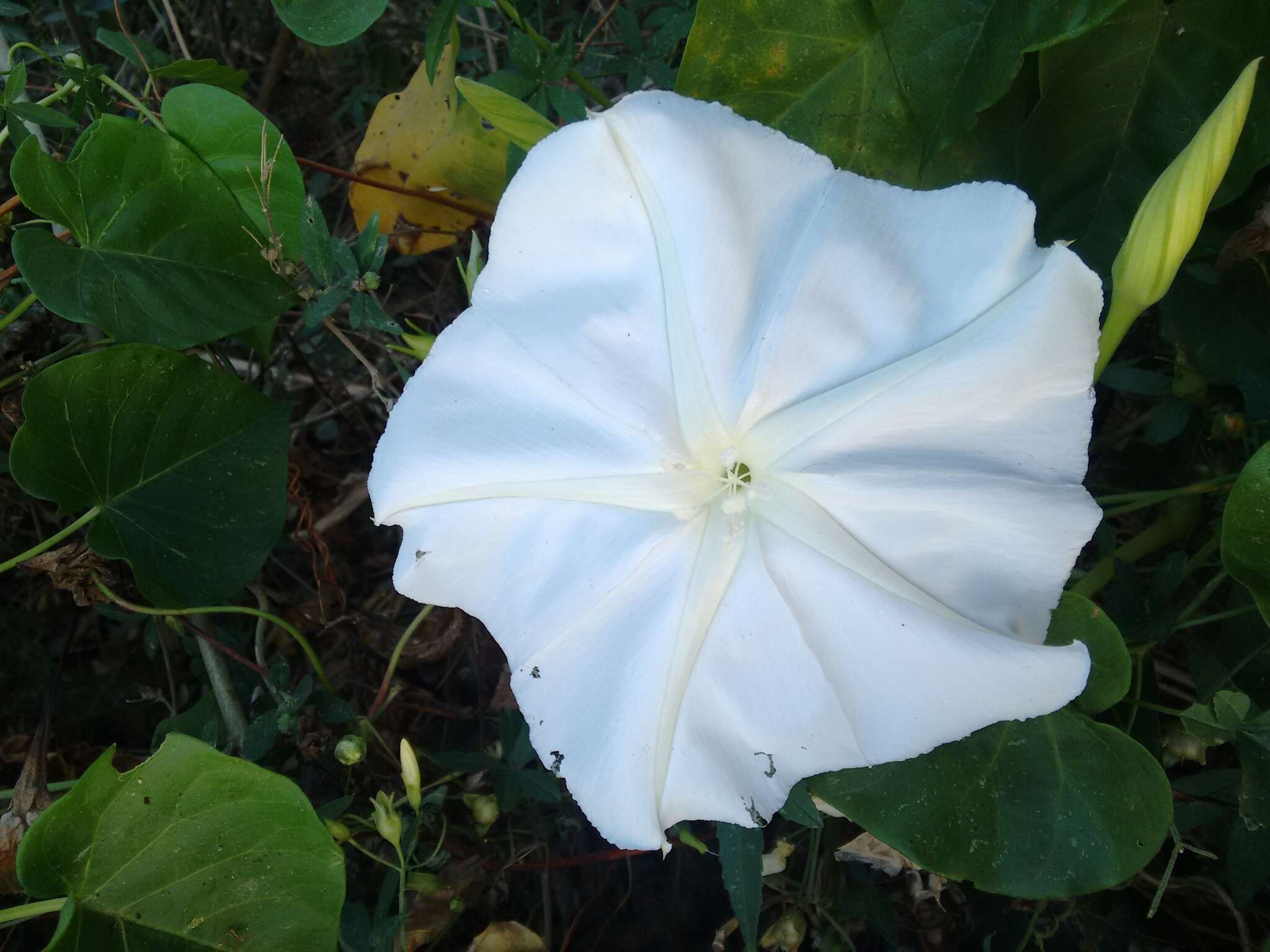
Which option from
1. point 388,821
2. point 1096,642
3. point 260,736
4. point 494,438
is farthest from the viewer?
point 260,736

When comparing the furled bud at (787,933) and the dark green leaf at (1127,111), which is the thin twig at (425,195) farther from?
the furled bud at (787,933)

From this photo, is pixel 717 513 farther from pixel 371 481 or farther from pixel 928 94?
pixel 928 94

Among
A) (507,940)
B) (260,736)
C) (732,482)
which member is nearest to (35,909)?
(260,736)

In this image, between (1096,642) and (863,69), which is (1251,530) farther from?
(863,69)

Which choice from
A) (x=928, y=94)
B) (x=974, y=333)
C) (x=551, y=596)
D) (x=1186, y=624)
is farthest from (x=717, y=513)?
(x=1186, y=624)

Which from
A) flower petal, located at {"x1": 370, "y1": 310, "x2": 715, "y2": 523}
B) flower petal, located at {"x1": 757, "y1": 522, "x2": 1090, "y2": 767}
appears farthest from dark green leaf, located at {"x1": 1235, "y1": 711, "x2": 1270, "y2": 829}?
flower petal, located at {"x1": 370, "y1": 310, "x2": 715, "y2": 523}

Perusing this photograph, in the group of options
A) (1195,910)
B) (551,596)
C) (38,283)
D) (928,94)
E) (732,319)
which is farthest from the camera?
(1195,910)
